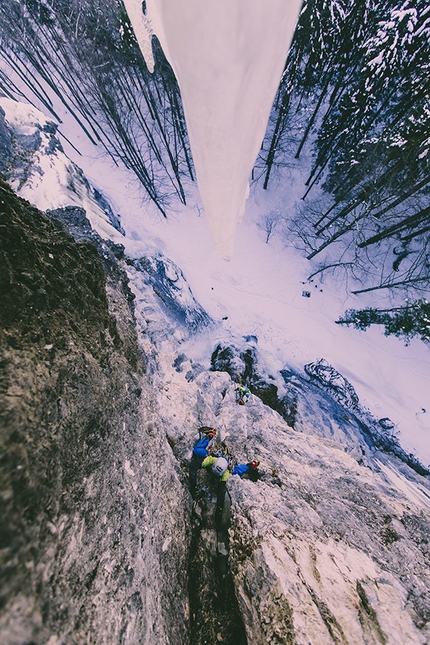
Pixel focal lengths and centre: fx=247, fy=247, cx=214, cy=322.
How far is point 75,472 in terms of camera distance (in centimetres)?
245

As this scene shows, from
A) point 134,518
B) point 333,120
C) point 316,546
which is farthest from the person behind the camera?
point 333,120

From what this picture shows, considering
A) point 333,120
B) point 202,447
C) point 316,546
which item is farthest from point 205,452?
point 333,120

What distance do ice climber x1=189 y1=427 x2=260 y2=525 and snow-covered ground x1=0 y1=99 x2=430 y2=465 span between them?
4149mm

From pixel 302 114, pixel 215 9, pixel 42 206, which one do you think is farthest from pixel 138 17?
pixel 302 114

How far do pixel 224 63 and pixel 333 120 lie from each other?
1511 cm

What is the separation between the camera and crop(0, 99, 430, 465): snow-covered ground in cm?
1075

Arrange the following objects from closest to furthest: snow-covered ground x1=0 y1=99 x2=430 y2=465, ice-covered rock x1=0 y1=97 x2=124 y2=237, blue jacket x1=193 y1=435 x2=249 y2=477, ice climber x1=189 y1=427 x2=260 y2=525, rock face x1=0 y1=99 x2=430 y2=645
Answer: rock face x1=0 y1=99 x2=430 y2=645
ice climber x1=189 y1=427 x2=260 y2=525
blue jacket x1=193 y1=435 x2=249 y2=477
ice-covered rock x1=0 y1=97 x2=124 y2=237
snow-covered ground x1=0 y1=99 x2=430 y2=465

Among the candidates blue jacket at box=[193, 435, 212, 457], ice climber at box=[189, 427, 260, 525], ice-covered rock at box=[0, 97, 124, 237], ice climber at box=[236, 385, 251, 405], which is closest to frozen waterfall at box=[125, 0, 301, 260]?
ice-covered rock at box=[0, 97, 124, 237]

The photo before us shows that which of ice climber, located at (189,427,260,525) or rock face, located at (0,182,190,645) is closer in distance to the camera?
rock face, located at (0,182,190,645)

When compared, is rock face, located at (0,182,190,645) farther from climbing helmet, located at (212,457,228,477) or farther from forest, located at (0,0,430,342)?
forest, located at (0,0,430,342)

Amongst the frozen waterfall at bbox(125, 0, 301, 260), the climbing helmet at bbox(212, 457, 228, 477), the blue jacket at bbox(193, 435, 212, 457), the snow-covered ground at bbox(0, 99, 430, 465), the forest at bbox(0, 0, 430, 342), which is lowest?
the blue jacket at bbox(193, 435, 212, 457)

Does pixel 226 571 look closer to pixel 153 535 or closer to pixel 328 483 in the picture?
pixel 153 535

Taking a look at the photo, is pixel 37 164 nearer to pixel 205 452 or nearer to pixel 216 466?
pixel 205 452

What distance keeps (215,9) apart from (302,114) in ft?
53.9
